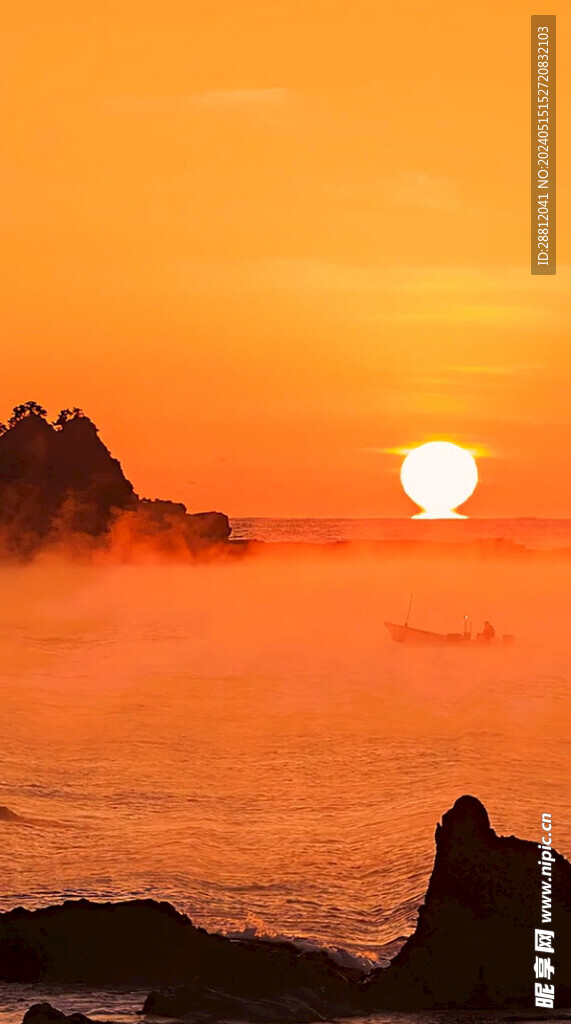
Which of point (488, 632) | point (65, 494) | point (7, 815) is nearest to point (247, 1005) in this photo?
point (7, 815)

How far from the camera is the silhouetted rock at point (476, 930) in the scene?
2130 centimetres

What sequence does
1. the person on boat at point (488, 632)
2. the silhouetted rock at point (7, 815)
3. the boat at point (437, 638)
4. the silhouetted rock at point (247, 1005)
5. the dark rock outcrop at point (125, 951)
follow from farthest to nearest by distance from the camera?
the person on boat at point (488, 632)
the boat at point (437, 638)
the silhouetted rock at point (7, 815)
the dark rock outcrop at point (125, 951)
the silhouetted rock at point (247, 1005)

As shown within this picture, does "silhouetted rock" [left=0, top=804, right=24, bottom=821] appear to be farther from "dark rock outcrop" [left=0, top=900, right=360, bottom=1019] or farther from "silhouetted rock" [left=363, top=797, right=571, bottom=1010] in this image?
"silhouetted rock" [left=363, top=797, right=571, bottom=1010]

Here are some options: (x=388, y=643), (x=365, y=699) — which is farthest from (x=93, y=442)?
(x=388, y=643)

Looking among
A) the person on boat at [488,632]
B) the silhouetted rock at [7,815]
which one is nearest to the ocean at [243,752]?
the silhouetted rock at [7,815]

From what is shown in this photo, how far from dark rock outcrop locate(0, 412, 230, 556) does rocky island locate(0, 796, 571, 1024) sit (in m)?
87.2

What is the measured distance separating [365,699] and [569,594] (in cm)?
10068

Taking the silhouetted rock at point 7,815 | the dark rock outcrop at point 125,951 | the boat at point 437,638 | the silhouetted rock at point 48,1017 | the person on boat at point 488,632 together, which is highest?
the person on boat at point 488,632

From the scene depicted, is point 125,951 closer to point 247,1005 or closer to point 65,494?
point 247,1005

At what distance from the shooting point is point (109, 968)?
71.6ft

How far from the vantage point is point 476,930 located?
21.6 meters

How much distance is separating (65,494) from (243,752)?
51235 mm

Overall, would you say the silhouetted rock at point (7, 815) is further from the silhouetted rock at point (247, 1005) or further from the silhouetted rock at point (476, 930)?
the silhouetted rock at point (476, 930)

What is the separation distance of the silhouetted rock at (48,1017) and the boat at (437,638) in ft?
358
